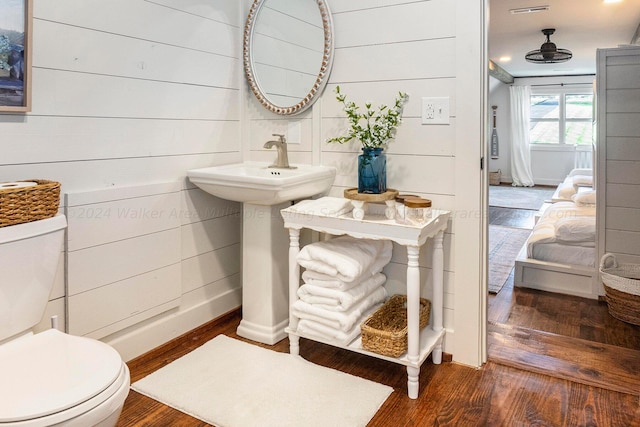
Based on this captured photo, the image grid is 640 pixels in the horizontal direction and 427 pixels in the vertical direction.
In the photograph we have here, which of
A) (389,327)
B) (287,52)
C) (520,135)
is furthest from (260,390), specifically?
(520,135)

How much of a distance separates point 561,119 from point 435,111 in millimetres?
8082

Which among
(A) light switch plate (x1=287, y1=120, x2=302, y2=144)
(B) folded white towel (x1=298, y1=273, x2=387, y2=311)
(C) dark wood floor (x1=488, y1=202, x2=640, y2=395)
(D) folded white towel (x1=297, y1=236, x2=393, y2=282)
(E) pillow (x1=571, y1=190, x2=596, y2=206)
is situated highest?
(A) light switch plate (x1=287, y1=120, x2=302, y2=144)

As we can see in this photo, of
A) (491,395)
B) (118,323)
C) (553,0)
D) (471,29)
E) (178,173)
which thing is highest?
(553,0)

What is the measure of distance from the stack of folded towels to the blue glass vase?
0.27m

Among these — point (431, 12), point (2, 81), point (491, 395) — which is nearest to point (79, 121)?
point (2, 81)

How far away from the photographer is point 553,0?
408 centimetres

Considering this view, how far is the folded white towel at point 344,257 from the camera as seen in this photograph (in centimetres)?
203

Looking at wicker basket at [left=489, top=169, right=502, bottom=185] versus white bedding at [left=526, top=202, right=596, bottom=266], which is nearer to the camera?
white bedding at [left=526, top=202, right=596, bottom=266]

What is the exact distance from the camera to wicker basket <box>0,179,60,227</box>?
4.81ft

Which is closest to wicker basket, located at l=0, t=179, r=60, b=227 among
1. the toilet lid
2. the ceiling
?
the toilet lid

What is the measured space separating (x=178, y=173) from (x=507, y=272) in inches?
105

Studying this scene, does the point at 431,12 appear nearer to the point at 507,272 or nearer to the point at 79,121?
the point at 79,121

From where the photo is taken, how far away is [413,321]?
1.94m

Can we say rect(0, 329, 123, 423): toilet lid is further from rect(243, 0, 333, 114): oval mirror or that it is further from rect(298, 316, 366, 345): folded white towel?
rect(243, 0, 333, 114): oval mirror
